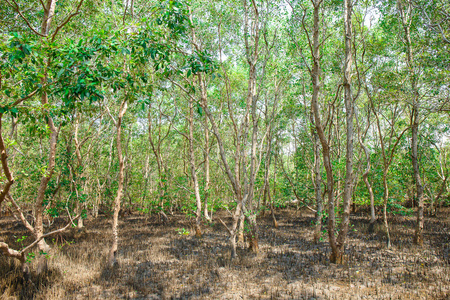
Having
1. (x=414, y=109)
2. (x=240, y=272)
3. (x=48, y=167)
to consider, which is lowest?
(x=240, y=272)

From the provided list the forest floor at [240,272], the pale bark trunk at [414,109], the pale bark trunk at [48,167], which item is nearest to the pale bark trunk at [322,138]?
the forest floor at [240,272]

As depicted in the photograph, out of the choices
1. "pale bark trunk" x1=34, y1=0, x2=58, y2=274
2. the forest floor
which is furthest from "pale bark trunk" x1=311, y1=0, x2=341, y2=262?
"pale bark trunk" x1=34, y1=0, x2=58, y2=274

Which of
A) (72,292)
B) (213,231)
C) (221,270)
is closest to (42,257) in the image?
(72,292)

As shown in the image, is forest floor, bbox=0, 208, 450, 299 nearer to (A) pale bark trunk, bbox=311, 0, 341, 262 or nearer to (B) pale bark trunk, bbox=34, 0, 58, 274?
(A) pale bark trunk, bbox=311, 0, 341, 262

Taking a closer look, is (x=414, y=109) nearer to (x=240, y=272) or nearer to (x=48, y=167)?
(x=240, y=272)

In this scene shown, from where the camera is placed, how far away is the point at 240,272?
6551 mm

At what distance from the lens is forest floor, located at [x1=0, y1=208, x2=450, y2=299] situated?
5.24m

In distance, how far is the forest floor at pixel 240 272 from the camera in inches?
206

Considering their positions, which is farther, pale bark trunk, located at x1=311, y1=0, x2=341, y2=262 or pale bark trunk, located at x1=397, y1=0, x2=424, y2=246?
pale bark trunk, located at x1=397, y1=0, x2=424, y2=246

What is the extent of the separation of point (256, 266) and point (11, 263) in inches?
237

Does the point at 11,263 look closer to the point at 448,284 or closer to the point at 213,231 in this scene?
the point at 213,231

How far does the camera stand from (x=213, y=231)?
12.6 m

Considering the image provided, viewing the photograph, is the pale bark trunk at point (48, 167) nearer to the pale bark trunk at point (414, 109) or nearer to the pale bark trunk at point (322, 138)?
the pale bark trunk at point (322, 138)

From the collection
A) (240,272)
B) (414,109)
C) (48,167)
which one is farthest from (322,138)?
(48,167)
